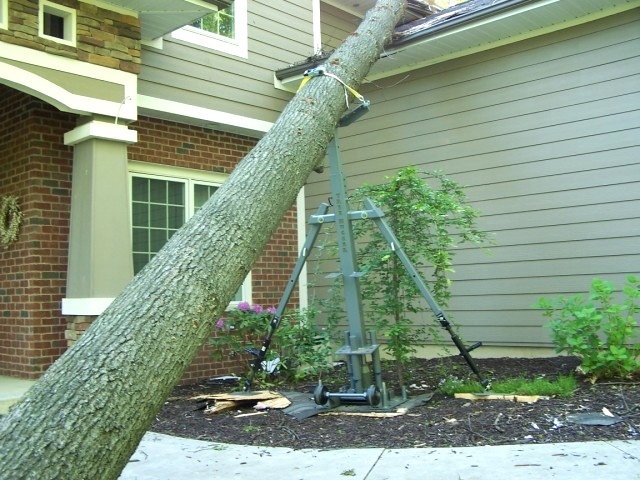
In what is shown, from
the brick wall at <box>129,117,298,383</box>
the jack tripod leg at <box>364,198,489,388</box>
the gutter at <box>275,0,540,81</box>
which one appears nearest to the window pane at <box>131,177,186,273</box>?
the brick wall at <box>129,117,298,383</box>

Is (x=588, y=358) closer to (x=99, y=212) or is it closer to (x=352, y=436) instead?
(x=352, y=436)

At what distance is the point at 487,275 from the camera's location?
8078 millimetres

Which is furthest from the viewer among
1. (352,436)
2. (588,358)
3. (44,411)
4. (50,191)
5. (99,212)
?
(50,191)

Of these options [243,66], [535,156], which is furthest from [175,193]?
[535,156]

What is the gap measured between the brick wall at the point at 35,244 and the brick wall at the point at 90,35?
0.89 meters

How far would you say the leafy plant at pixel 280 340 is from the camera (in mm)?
7301

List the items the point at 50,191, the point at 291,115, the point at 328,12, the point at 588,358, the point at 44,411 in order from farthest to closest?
1. the point at 328,12
2. the point at 50,191
3. the point at 588,358
4. the point at 291,115
5. the point at 44,411

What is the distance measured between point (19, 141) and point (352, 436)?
15.9ft

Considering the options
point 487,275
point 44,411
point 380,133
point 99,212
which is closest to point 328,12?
point 380,133

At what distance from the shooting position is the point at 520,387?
19.1 feet

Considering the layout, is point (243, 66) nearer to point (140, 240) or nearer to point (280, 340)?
point (140, 240)

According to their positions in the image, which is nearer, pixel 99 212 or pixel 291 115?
pixel 291 115

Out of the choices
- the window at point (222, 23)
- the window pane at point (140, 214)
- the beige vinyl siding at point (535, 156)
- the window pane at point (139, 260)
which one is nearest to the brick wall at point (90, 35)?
the window pane at point (140, 214)

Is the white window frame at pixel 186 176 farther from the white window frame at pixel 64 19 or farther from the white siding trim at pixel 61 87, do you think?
the white window frame at pixel 64 19
